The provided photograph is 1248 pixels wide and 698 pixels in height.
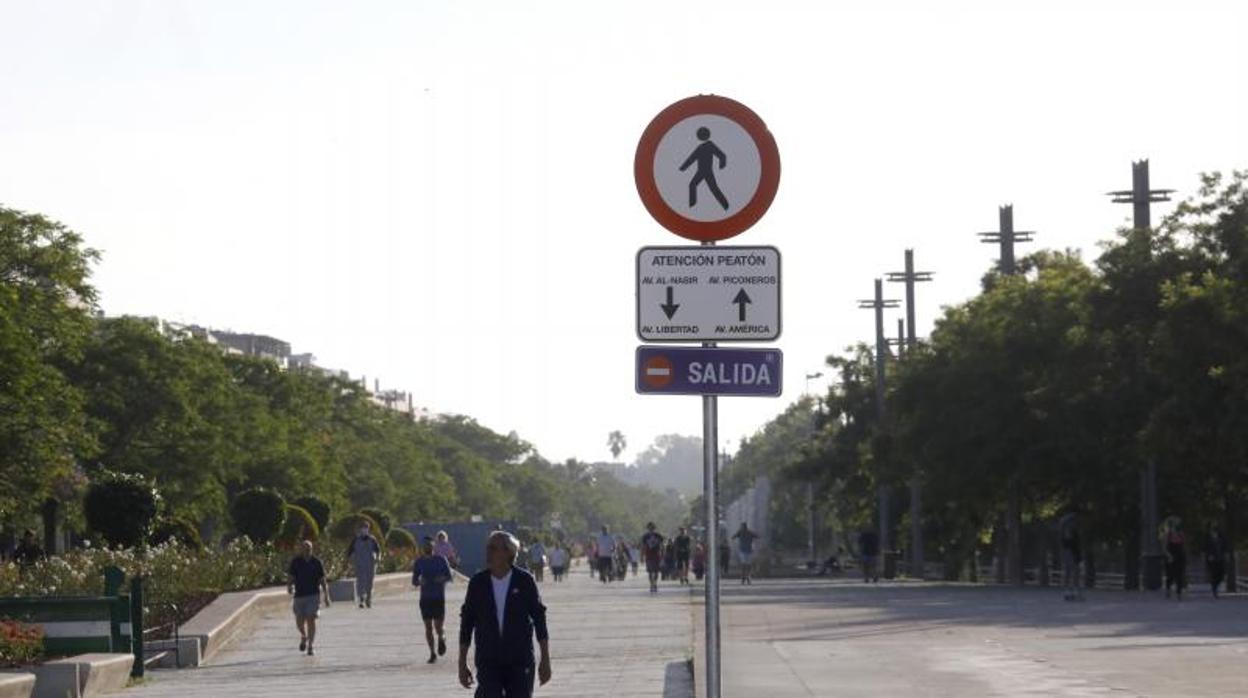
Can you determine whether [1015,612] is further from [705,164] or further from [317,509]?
[317,509]

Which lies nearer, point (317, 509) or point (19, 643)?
point (19, 643)

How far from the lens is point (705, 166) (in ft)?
35.4

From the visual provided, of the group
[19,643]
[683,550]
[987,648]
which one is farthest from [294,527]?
[19,643]

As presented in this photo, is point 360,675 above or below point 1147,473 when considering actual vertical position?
below

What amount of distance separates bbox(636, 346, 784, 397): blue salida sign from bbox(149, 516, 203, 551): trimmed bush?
143 ft

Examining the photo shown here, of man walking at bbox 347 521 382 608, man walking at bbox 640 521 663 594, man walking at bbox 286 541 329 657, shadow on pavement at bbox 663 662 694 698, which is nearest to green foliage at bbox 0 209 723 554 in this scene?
man walking at bbox 640 521 663 594

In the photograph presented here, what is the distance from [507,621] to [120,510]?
36.7 metres

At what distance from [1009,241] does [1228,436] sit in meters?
22.5

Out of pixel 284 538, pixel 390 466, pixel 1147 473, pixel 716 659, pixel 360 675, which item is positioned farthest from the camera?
pixel 390 466

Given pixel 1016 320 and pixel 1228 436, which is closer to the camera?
→ pixel 1228 436

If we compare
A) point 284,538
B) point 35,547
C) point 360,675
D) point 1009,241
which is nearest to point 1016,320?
point 1009,241

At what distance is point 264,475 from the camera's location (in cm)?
10306

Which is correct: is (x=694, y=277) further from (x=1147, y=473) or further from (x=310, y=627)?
(x=1147, y=473)

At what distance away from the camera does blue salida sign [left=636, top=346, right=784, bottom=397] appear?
35.5 feet
